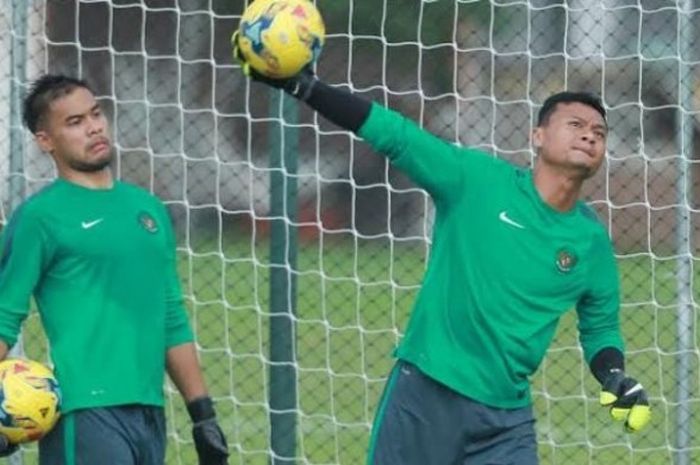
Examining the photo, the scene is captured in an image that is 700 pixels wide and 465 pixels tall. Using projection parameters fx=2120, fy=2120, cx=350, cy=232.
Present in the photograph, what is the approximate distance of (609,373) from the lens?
6.38 metres

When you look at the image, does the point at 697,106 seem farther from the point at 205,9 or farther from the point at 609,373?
the point at 609,373

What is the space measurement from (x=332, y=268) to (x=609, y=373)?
2.81 meters

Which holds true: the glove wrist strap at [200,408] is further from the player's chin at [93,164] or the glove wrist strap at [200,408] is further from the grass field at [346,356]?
the grass field at [346,356]

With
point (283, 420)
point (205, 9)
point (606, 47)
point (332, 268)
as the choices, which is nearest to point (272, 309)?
point (283, 420)

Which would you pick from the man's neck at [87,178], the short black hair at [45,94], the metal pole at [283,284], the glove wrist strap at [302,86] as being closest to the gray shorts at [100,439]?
the man's neck at [87,178]

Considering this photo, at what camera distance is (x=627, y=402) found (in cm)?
623

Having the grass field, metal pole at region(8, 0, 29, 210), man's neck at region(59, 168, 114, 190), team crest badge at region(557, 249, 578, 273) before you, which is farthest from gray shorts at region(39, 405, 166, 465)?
the grass field

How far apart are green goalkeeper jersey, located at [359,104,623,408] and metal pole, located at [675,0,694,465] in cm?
163

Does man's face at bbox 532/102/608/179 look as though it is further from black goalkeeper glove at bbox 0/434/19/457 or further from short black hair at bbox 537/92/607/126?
black goalkeeper glove at bbox 0/434/19/457

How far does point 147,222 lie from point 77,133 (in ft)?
Result: 1.09

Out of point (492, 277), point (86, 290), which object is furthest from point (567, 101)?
point (86, 290)

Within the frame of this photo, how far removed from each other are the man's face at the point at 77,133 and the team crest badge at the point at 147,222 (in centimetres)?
19

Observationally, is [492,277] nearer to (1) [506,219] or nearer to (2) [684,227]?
(1) [506,219]

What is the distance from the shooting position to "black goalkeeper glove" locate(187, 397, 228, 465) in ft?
20.8
